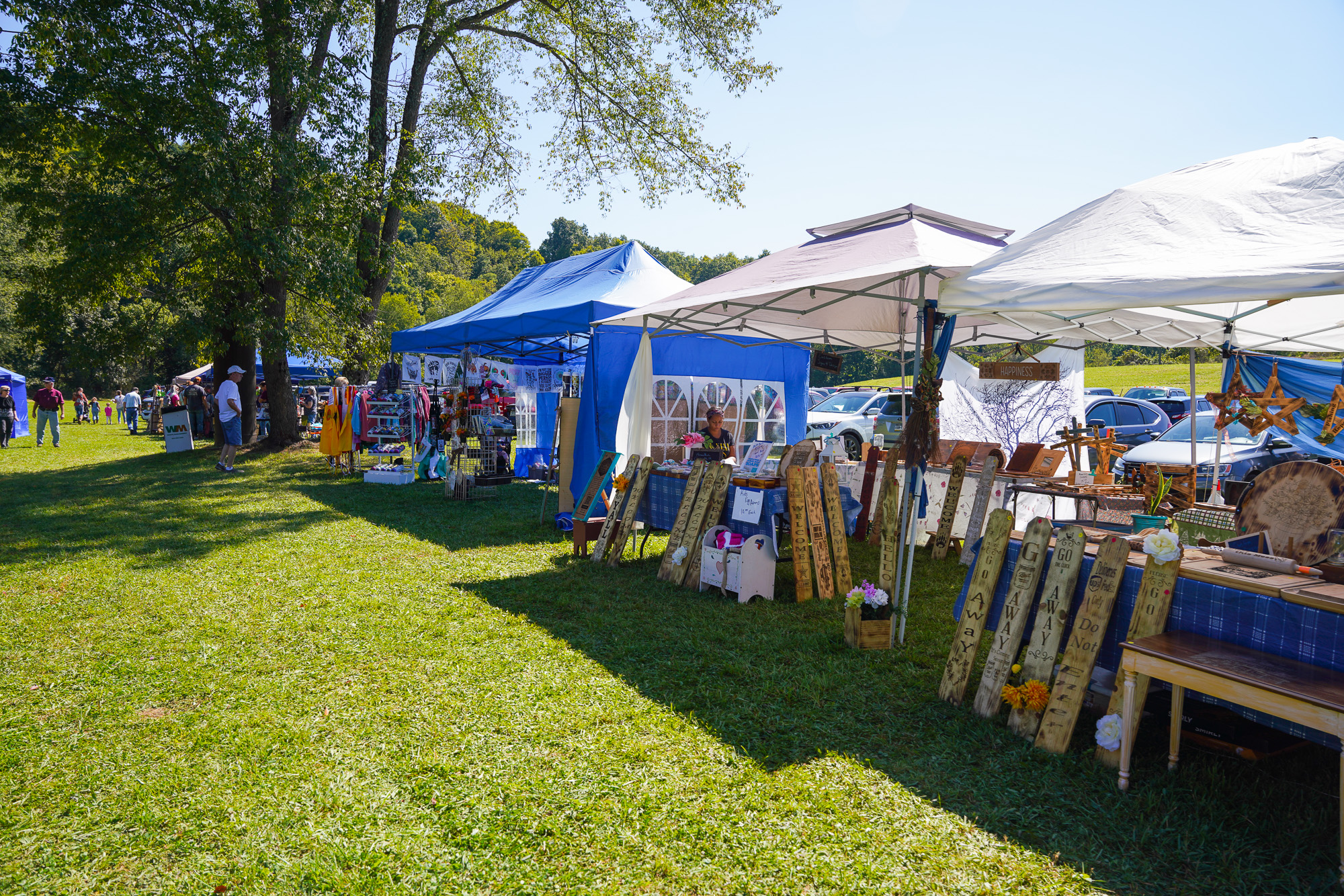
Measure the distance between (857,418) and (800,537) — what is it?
509 inches

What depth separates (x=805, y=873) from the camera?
2406 mm

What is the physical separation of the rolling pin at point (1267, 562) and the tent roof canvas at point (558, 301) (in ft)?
21.1

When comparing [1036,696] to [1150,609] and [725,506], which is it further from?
[725,506]

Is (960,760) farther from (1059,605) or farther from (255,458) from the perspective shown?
(255,458)

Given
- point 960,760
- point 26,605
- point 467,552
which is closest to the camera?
point 960,760

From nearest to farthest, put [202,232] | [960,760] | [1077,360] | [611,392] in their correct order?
[960,760] < [611,392] < [1077,360] < [202,232]

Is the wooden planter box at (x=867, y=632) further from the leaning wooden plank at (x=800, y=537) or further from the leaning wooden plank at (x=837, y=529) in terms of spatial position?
the leaning wooden plank at (x=837, y=529)

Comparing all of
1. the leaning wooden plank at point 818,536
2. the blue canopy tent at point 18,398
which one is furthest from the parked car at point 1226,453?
the blue canopy tent at point 18,398

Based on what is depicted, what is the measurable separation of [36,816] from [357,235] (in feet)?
42.3

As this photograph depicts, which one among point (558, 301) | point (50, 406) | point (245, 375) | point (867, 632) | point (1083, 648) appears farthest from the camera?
point (50, 406)

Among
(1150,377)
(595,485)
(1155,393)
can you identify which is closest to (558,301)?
(595,485)

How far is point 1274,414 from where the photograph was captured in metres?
5.00

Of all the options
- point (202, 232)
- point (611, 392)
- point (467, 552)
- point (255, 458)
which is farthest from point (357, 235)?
point (467, 552)

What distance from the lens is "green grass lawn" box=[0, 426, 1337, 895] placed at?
2.42m
